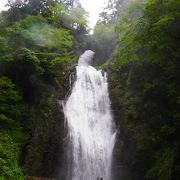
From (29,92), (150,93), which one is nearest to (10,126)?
(29,92)

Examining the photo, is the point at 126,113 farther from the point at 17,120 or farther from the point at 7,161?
the point at 7,161

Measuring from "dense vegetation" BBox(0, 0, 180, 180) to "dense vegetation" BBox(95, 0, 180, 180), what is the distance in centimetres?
3

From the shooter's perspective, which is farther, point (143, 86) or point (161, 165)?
point (143, 86)

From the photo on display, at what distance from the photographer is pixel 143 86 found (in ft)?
48.5

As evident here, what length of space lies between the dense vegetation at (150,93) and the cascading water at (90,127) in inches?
32.0

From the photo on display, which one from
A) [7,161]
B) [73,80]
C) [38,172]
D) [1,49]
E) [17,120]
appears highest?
[1,49]

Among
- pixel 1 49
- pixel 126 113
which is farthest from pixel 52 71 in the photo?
pixel 126 113

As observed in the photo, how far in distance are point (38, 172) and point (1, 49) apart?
18.5 ft

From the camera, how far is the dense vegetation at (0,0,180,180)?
38.2ft

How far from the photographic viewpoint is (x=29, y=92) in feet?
52.6

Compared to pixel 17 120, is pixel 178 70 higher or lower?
higher

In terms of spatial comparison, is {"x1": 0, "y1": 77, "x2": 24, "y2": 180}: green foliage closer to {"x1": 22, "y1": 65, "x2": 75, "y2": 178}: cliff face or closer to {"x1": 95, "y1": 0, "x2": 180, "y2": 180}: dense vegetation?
{"x1": 22, "y1": 65, "x2": 75, "y2": 178}: cliff face

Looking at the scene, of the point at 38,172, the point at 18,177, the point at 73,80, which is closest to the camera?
the point at 18,177

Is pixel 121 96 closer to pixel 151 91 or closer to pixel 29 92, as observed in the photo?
pixel 151 91
